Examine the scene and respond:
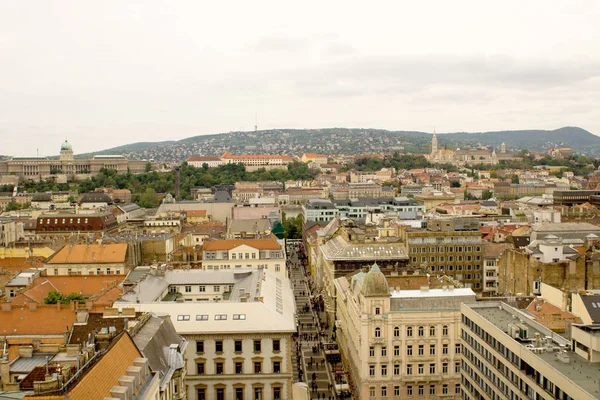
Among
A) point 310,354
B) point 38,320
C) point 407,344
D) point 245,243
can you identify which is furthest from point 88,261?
point 407,344

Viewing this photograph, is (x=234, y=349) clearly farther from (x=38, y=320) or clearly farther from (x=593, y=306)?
(x=593, y=306)

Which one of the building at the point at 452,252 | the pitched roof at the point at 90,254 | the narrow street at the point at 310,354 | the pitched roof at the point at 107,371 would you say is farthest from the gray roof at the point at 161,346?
the building at the point at 452,252

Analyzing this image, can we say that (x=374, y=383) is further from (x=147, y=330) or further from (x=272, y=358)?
(x=147, y=330)

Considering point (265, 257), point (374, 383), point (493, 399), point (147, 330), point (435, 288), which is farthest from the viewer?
point (265, 257)

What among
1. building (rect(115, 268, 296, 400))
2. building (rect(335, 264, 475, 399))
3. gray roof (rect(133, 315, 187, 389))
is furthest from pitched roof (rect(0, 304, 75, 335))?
building (rect(335, 264, 475, 399))

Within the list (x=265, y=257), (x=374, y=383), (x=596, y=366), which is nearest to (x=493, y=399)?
(x=596, y=366)

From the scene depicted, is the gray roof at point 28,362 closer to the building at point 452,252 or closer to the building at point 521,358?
the building at point 521,358
